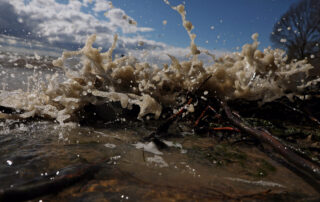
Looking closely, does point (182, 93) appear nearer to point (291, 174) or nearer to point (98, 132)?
point (98, 132)

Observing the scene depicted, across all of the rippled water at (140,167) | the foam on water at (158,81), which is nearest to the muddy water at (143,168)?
the rippled water at (140,167)

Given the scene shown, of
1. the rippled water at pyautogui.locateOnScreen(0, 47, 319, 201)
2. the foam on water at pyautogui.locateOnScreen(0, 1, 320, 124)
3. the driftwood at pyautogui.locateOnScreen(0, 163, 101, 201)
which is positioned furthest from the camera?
the foam on water at pyautogui.locateOnScreen(0, 1, 320, 124)

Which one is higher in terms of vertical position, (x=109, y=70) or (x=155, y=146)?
(x=109, y=70)

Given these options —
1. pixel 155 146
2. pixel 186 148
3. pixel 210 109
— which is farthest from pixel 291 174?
pixel 210 109

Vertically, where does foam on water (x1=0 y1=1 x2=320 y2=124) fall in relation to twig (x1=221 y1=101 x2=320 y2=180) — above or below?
above

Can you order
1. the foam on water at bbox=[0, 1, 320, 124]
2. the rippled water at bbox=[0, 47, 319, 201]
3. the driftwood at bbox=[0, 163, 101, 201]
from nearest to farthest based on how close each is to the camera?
the driftwood at bbox=[0, 163, 101, 201] < the rippled water at bbox=[0, 47, 319, 201] < the foam on water at bbox=[0, 1, 320, 124]

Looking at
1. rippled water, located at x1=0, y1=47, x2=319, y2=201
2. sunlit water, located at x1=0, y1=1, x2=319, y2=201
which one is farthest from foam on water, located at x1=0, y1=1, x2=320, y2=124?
rippled water, located at x1=0, y1=47, x2=319, y2=201

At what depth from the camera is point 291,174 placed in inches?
44.2

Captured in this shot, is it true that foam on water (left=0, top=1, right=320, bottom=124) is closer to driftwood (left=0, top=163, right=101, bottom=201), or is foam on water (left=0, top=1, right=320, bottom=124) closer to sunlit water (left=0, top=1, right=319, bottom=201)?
sunlit water (left=0, top=1, right=319, bottom=201)

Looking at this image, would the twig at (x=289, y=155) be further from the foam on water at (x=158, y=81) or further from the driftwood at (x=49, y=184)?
the foam on water at (x=158, y=81)

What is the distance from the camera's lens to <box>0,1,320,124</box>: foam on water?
220 centimetres

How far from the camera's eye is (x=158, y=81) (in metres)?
2.51

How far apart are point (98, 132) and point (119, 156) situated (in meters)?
0.55

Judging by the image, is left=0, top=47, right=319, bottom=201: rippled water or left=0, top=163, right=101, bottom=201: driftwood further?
left=0, top=47, right=319, bottom=201: rippled water
